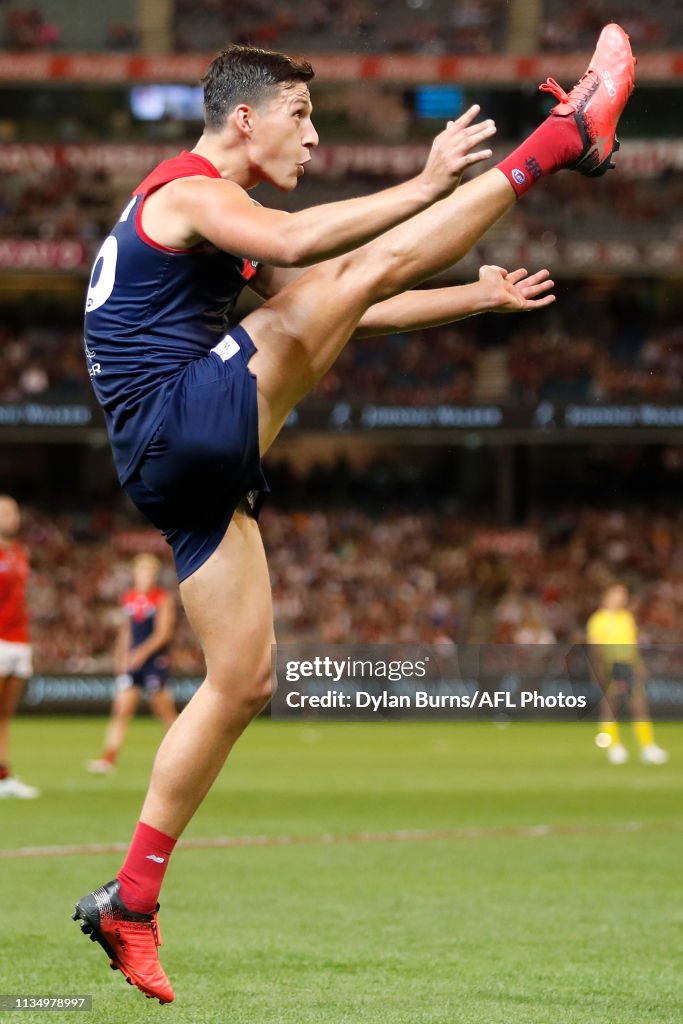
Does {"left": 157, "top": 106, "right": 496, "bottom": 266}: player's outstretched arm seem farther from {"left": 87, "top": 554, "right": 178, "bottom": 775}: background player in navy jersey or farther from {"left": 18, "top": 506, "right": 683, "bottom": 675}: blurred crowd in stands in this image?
{"left": 18, "top": 506, "right": 683, "bottom": 675}: blurred crowd in stands

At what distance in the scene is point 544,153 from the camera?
4434 millimetres

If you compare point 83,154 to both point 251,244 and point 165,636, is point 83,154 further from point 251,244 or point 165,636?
point 251,244

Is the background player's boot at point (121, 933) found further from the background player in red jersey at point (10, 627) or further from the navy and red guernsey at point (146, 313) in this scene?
the background player in red jersey at point (10, 627)

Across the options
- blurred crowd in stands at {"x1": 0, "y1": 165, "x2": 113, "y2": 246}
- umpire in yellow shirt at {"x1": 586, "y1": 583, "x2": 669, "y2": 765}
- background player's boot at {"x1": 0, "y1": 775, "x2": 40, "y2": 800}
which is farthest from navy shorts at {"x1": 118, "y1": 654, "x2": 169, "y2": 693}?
blurred crowd in stands at {"x1": 0, "y1": 165, "x2": 113, "y2": 246}

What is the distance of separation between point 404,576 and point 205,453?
2728 cm

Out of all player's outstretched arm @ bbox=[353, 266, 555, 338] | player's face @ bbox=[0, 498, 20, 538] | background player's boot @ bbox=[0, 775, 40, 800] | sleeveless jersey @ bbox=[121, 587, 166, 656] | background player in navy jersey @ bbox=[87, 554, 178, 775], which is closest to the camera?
player's outstretched arm @ bbox=[353, 266, 555, 338]

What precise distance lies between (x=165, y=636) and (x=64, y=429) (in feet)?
52.7

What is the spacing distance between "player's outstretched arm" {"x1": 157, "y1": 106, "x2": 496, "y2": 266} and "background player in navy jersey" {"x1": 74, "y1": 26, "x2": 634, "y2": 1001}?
0.02 metres

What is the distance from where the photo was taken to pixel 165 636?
51.5 feet

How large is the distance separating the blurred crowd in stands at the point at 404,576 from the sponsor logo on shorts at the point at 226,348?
24.8 meters

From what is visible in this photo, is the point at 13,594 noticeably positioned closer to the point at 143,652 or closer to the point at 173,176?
the point at 143,652

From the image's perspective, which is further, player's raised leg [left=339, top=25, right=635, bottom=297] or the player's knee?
the player's knee

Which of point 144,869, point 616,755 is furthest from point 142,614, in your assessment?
point 144,869

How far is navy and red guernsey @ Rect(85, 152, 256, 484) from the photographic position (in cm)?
439
